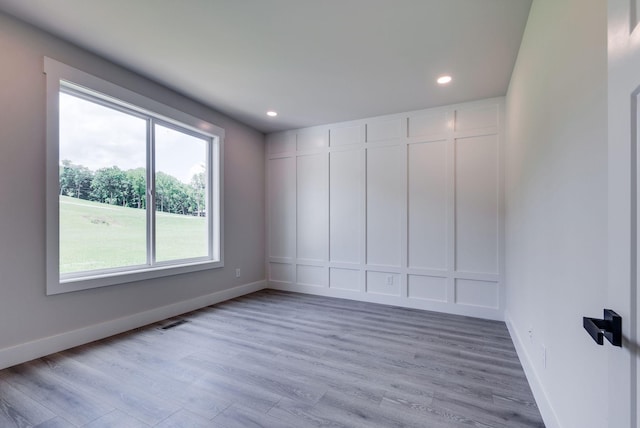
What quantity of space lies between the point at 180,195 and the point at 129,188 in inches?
26.3

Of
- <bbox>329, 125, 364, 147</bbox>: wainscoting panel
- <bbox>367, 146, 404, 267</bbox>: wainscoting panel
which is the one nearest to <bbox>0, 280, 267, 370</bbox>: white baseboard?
<bbox>367, 146, 404, 267</bbox>: wainscoting panel

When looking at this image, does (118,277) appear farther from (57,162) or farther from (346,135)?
(346,135)

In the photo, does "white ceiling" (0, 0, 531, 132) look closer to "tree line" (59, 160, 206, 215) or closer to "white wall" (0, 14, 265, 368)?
"white wall" (0, 14, 265, 368)

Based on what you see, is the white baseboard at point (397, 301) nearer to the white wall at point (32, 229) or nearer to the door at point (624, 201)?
the white wall at point (32, 229)

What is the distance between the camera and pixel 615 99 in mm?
718

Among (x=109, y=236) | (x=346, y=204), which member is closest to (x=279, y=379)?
(x=109, y=236)

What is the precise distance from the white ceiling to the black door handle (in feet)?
7.30

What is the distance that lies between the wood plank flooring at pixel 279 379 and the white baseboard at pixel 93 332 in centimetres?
9

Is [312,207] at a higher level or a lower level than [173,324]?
higher

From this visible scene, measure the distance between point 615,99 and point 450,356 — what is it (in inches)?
96.7

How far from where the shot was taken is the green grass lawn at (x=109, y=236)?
2746mm

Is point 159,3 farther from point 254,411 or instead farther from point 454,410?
point 454,410

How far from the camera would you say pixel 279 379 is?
2189 millimetres

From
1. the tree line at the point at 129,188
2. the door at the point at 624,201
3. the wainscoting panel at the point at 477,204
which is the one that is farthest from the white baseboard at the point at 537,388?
the tree line at the point at 129,188
